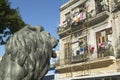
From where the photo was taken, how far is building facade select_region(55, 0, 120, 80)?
66.2 ft

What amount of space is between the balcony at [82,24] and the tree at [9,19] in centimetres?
800

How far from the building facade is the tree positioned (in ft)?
23.7

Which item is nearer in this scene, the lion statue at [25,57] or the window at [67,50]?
the lion statue at [25,57]

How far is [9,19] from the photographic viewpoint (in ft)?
47.3

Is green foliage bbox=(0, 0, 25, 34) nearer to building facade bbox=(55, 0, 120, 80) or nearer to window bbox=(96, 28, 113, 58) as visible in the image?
building facade bbox=(55, 0, 120, 80)

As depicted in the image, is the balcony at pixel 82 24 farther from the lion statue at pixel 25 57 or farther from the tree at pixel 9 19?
the lion statue at pixel 25 57

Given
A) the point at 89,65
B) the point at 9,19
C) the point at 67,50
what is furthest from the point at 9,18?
the point at 67,50

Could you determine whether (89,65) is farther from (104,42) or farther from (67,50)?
(67,50)

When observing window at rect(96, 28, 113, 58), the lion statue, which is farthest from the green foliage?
the lion statue

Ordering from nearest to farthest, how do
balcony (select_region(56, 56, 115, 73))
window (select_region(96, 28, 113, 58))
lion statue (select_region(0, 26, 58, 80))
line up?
lion statue (select_region(0, 26, 58, 80)) → balcony (select_region(56, 56, 115, 73)) → window (select_region(96, 28, 113, 58))

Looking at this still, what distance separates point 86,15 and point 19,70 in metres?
19.9

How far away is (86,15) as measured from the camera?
23453mm

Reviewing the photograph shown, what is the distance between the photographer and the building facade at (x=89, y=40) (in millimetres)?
20173

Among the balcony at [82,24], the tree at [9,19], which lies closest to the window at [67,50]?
the balcony at [82,24]
